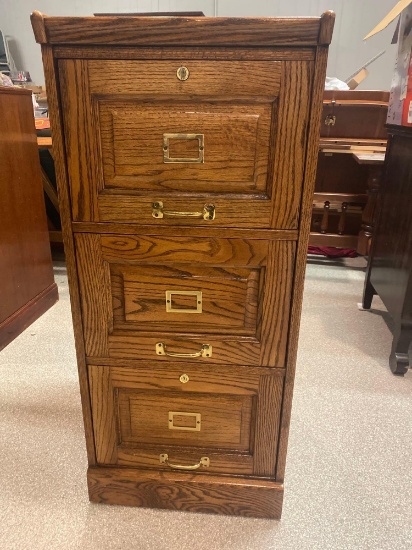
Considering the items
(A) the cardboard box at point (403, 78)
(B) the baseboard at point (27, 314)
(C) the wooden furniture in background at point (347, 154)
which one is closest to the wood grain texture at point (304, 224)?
(A) the cardboard box at point (403, 78)

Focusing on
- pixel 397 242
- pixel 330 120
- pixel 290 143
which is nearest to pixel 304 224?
pixel 290 143

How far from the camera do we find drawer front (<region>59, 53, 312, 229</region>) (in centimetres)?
70

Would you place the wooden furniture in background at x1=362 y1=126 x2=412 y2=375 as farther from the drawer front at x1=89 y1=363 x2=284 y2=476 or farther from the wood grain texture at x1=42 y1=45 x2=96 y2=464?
the wood grain texture at x1=42 y1=45 x2=96 y2=464

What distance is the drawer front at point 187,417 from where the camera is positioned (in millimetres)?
901

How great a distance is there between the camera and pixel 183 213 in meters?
0.77

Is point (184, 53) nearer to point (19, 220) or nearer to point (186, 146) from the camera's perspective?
point (186, 146)

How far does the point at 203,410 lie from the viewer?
94 cm

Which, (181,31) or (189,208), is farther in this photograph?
(189,208)

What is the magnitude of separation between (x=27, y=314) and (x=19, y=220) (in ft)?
1.27

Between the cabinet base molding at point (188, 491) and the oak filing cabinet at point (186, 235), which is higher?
the oak filing cabinet at point (186, 235)

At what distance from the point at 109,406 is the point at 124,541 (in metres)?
0.29

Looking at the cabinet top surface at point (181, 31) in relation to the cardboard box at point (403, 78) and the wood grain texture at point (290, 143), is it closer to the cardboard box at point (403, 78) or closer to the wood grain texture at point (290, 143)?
the wood grain texture at point (290, 143)

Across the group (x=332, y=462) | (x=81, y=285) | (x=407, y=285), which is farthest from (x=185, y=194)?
(x=407, y=285)

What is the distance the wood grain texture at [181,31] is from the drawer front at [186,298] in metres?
0.31
